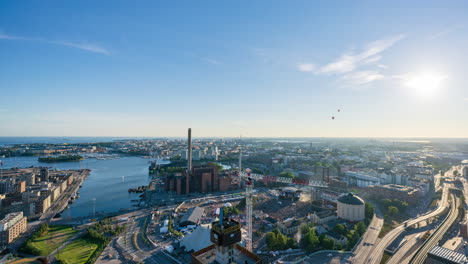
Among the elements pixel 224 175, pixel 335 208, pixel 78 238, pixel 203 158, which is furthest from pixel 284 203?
pixel 203 158

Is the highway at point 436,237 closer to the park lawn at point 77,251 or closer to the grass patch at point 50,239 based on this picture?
the park lawn at point 77,251

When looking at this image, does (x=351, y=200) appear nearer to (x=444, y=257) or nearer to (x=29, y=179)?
(x=444, y=257)

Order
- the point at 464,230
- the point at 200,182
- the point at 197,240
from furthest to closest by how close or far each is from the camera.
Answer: the point at 200,182 → the point at 464,230 → the point at 197,240

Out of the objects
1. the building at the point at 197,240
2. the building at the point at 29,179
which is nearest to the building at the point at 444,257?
the building at the point at 197,240

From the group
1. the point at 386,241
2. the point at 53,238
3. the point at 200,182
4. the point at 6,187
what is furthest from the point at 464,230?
the point at 6,187

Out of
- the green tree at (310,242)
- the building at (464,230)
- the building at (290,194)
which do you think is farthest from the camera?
the building at (290,194)

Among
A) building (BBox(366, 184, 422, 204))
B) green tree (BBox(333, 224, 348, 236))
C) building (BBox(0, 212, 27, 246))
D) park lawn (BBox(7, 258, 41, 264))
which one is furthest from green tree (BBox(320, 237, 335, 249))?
building (BBox(0, 212, 27, 246))

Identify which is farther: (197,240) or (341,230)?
(341,230)
